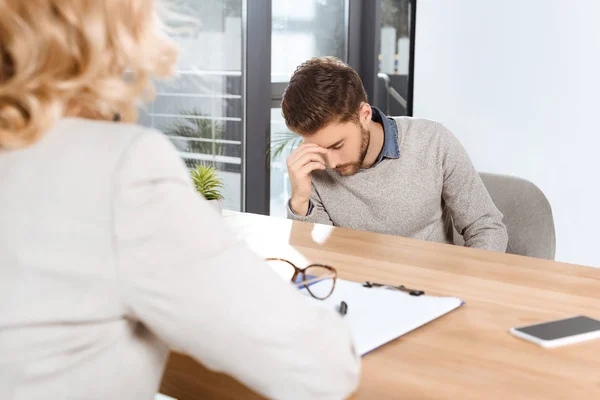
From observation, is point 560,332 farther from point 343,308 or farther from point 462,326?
point 343,308

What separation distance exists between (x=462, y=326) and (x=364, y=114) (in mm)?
1179

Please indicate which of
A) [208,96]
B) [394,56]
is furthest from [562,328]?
[394,56]

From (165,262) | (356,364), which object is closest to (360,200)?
(356,364)

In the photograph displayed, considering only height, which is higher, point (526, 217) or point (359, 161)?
point (359, 161)

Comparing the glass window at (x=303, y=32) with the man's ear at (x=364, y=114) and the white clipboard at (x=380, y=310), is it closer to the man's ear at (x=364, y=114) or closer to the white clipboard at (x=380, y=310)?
the man's ear at (x=364, y=114)

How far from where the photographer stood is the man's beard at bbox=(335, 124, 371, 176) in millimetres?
2164

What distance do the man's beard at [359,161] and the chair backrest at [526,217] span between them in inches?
17.1

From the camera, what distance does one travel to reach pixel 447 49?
3875 millimetres

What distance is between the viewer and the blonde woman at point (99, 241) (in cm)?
63

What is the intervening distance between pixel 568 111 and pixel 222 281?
3244mm

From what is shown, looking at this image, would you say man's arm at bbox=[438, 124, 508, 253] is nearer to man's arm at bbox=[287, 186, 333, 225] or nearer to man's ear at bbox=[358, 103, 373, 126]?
man's ear at bbox=[358, 103, 373, 126]

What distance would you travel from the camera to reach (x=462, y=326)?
1.10 metres

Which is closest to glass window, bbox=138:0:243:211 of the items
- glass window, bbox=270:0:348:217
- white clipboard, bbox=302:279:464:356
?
glass window, bbox=270:0:348:217

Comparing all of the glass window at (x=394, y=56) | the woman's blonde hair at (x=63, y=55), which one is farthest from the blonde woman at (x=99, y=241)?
the glass window at (x=394, y=56)
